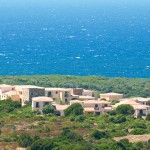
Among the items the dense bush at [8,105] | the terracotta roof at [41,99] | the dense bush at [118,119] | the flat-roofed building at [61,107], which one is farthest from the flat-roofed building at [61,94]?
the dense bush at [118,119]

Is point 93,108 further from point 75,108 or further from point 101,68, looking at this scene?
point 101,68

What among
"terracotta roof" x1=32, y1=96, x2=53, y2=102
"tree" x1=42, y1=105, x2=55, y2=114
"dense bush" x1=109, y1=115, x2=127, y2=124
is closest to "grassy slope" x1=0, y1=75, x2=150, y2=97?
"terracotta roof" x1=32, y1=96, x2=53, y2=102

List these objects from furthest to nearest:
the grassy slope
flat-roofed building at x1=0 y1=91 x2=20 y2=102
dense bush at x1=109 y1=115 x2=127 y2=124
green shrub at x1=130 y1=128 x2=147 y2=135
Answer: the grassy slope, flat-roofed building at x1=0 y1=91 x2=20 y2=102, dense bush at x1=109 y1=115 x2=127 y2=124, green shrub at x1=130 y1=128 x2=147 y2=135

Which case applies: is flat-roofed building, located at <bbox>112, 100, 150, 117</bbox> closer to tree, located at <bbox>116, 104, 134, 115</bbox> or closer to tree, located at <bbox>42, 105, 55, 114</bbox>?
tree, located at <bbox>116, 104, 134, 115</bbox>

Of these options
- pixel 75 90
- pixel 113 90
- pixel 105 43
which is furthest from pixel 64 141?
pixel 105 43

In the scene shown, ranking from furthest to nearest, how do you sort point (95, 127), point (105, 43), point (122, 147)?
point (105, 43)
point (95, 127)
point (122, 147)

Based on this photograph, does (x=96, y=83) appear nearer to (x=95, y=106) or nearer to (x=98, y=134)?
(x=95, y=106)
